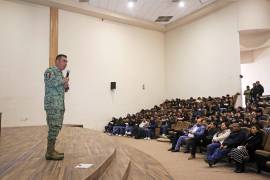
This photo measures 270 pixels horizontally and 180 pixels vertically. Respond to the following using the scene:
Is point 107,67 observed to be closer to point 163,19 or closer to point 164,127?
point 163,19

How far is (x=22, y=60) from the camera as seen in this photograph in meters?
10.1

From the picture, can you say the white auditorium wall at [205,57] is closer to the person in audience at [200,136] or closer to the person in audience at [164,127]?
the person in audience at [164,127]

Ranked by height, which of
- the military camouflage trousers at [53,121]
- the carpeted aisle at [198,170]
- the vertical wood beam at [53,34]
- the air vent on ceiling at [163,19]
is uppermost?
the air vent on ceiling at [163,19]

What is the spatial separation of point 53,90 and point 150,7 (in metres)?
9.28

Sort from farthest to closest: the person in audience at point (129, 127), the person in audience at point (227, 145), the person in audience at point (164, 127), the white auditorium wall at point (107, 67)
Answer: the white auditorium wall at point (107, 67) → the person in audience at point (129, 127) → the person in audience at point (164, 127) → the person in audience at point (227, 145)

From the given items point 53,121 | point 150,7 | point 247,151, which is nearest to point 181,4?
point 150,7

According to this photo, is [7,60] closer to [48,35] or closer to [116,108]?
[48,35]

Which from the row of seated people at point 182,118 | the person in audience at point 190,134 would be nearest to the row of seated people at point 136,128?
the row of seated people at point 182,118

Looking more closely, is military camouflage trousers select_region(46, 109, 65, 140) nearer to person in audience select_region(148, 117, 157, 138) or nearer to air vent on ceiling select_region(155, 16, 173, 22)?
Result: person in audience select_region(148, 117, 157, 138)

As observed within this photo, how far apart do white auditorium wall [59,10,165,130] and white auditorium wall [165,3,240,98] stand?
89cm

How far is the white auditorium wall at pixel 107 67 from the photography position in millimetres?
11336

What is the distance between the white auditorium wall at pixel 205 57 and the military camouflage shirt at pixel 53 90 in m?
8.72

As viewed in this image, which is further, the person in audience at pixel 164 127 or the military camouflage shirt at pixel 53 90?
the person in audience at pixel 164 127

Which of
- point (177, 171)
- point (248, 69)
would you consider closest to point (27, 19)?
point (177, 171)
